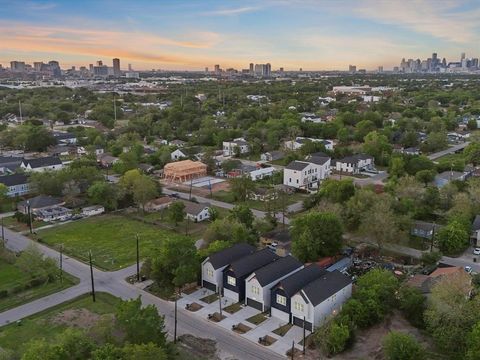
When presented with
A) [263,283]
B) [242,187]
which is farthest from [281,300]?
[242,187]

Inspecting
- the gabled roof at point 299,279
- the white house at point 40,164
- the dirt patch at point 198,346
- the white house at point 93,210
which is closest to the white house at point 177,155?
the white house at point 40,164

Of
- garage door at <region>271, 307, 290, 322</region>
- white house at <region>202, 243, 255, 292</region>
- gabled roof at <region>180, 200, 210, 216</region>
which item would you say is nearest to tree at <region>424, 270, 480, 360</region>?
garage door at <region>271, 307, 290, 322</region>

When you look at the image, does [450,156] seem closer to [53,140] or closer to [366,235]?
[366,235]

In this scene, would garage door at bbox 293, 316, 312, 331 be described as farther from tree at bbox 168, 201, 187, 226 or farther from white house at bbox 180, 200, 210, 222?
white house at bbox 180, 200, 210, 222

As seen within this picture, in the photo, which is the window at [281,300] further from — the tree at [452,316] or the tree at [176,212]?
the tree at [176,212]

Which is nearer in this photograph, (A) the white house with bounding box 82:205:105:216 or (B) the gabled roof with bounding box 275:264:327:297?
(B) the gabled roof with bounding box 275:264:327:297

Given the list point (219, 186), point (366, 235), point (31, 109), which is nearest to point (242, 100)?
point (31, 109)

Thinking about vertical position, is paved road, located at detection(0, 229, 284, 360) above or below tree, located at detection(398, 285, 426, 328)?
below

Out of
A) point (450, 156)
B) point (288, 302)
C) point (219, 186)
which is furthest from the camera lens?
point (450, 156)
